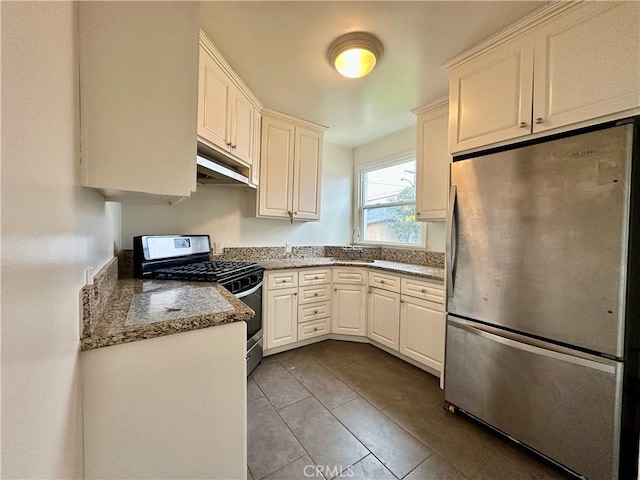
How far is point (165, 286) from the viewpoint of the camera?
1.49 metres


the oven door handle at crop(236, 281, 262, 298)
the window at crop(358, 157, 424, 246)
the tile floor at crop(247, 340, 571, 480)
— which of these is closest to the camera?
the tile floor at crop(247, 340, 571, 480)

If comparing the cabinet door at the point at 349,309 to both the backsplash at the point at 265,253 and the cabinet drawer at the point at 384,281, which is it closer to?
the cabinet drawer at the point at 384,281

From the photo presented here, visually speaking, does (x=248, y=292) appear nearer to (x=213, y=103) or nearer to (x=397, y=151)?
(x=213, y=103)

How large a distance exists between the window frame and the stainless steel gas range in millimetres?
1714

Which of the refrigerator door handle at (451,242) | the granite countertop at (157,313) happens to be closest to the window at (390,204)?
the refrigerator door handle at (451,242)

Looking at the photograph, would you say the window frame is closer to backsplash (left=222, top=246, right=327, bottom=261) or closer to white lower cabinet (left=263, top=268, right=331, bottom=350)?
backsplash (left=222, top=246, right=327, bottom=261)

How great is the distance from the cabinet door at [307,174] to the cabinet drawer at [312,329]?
121 cm

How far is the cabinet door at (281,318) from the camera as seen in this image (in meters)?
2.49

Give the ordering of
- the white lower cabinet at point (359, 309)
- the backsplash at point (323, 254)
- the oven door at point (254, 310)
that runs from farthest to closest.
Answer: the backsplash at point (323, 254) → the white lower cabinet at point (359, 309) → the oven door at point (254, 310)

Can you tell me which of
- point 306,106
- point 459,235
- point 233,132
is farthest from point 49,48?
point 306,106

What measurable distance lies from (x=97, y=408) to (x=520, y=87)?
2.48 meters

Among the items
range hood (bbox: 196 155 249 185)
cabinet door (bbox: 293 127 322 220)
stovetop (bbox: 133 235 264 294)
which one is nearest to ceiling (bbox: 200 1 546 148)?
cabinet door (bbox: 293 127 322 220)

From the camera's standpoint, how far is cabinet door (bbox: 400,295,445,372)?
6.99ft

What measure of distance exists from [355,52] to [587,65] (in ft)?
4.03
